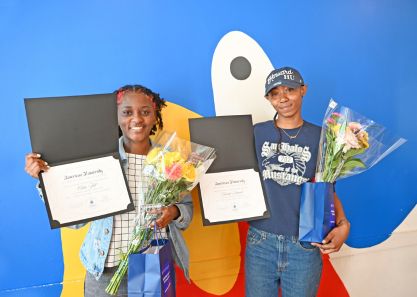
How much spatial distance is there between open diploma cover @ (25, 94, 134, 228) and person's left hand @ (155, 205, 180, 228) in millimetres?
115

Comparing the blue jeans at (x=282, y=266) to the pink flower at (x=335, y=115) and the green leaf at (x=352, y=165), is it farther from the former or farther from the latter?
the pink flower at (x=335, y=115)

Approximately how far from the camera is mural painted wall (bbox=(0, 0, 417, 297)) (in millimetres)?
1554

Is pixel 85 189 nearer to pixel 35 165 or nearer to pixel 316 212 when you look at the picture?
pixel 35 165

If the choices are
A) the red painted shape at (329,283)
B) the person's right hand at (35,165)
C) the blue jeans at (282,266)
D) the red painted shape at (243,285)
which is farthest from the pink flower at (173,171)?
the red painted shape at (329,283)

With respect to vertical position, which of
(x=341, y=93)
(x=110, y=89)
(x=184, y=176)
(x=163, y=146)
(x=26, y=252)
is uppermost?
(x=110, y=89)

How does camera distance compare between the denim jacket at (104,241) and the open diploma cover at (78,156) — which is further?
the denim jacket at (104,241)

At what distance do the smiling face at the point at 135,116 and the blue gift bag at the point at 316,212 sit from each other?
2.43 feet

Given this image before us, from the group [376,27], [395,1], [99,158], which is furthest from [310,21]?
[99,158]

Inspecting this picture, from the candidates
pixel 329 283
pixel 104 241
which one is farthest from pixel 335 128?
pixel 329 283

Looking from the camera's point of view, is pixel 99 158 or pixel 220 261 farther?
pixel 220 261

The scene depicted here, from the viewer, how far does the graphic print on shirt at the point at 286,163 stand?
4.58 feet

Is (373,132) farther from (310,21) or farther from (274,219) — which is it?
(310,21)

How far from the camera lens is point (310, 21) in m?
1.93

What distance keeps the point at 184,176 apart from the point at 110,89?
797 mm
